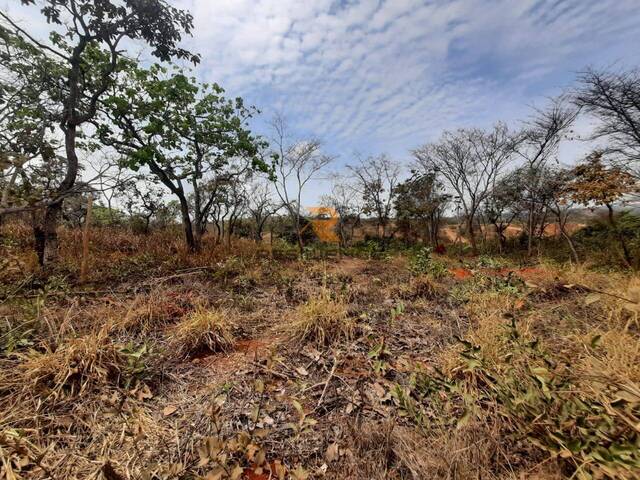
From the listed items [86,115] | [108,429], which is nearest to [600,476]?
[108,429]

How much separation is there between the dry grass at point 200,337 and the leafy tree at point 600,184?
8.84m

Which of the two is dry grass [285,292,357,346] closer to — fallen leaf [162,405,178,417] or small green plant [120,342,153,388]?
fallen leaf [162,405,178,417]

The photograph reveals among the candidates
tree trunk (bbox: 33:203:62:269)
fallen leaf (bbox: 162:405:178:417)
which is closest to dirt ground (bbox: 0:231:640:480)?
fallen leaf (bbox: 162:405:178:417)

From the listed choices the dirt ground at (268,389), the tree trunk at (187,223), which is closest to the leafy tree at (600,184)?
the dirt ground at (268,389)

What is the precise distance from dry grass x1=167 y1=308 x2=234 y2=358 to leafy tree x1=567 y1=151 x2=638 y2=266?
29.0 ft

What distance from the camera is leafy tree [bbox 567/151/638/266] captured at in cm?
629

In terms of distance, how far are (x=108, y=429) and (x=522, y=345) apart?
107 inches

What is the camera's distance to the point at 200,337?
2.75 m

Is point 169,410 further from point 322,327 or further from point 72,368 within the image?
point 322,327

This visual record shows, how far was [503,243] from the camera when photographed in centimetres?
1964

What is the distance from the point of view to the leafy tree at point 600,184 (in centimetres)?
629

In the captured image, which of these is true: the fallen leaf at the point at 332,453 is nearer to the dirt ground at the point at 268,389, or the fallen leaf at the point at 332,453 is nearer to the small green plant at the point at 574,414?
the dirt ground at the point at 268,389

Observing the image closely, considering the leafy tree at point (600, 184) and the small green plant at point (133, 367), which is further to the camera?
the leafy tree at point (600, 184)

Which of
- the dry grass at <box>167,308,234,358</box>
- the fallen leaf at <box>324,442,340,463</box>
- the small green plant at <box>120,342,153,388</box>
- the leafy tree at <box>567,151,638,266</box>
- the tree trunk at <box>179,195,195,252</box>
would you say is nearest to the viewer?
the fallen leaf at <box>324,442,340,463</box>
